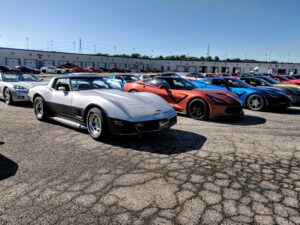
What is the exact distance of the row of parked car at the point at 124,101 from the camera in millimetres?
4703

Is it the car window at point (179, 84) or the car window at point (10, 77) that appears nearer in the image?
the car window at point (179, 84)

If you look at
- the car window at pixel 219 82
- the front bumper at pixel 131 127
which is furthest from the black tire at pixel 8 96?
the car window at pixel 219 82

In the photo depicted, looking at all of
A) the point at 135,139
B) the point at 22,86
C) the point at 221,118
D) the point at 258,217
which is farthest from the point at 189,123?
the point at 22,86

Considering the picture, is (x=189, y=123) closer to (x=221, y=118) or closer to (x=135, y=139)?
(x=221, y=118)

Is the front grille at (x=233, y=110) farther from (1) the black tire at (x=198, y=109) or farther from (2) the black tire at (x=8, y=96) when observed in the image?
(2) the black tire at (x=8, y=96)

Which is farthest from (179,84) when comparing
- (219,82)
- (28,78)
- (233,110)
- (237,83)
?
(28,78)

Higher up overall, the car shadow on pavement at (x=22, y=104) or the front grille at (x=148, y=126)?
the front grille at (x=148, y=126)

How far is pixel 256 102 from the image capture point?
9250 mm

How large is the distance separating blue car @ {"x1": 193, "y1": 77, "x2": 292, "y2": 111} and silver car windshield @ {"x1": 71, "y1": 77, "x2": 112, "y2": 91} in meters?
5.42

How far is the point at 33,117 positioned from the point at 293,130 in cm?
721

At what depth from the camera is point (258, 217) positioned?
2.54m

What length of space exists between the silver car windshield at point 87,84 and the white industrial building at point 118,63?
60.1m

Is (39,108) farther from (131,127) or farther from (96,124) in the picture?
(131,127)

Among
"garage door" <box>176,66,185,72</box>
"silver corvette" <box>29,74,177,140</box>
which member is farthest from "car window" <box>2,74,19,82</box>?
"garage door" <box>176,66,185,72</box>
